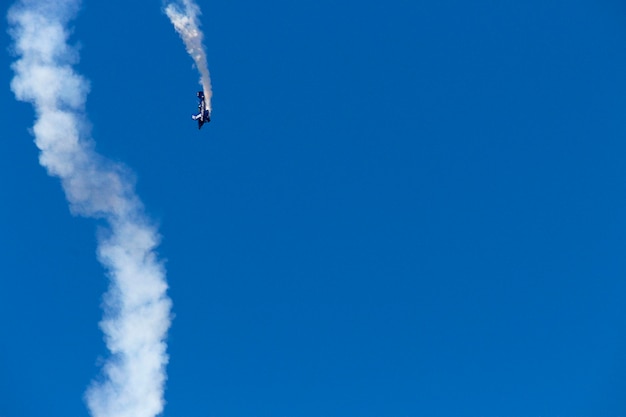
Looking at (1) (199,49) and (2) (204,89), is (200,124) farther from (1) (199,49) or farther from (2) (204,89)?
(1) (199,49)

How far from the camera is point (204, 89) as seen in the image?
2965 inches

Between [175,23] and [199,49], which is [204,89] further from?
[175,23]

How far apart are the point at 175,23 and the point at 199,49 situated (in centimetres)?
534

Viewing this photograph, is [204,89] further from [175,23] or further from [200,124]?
[175,23]

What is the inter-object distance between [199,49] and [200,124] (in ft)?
41.2

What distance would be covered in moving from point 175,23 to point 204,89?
11237 mm

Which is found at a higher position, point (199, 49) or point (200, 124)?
point (199, 49)

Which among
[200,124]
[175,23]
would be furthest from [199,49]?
[200,124]

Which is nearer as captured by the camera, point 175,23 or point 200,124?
point 175,23

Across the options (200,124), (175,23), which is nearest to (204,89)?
(200,124)

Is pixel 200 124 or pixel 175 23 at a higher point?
pixel 175 23

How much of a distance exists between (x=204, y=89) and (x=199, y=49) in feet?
Answer: 21.7

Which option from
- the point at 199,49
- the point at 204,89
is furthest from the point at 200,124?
the point at 199,49

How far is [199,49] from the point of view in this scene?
72.5 m
